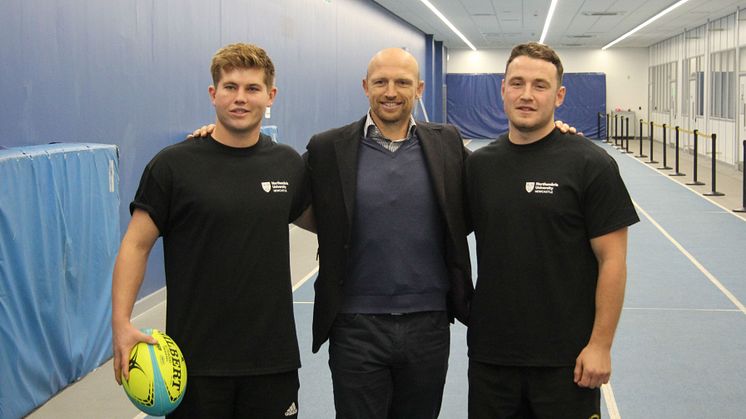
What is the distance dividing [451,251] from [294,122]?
37.4 ft

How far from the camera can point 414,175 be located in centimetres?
361

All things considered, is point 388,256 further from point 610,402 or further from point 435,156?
point 610,402

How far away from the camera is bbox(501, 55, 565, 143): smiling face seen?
3357 mm

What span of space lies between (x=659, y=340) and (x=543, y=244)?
179 inches

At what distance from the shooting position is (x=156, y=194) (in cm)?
328

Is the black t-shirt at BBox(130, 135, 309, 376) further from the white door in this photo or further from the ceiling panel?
the white door

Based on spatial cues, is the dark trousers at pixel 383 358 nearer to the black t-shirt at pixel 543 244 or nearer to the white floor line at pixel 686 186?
the black t-shirt at pixel 543 244

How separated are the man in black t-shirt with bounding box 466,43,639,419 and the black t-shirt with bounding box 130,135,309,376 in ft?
2.48

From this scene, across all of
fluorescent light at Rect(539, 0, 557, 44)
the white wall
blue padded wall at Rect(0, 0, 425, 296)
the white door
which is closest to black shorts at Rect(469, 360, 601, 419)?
blue padded wall at Rect(0, 0, 425, 296)

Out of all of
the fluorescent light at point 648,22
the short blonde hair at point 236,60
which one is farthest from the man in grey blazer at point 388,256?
the fluorescent light at point 648,22

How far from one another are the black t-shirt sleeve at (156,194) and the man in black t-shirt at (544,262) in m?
1.14

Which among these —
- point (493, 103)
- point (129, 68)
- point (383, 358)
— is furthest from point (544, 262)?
point (493, 103)

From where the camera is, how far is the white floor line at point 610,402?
18.6ft

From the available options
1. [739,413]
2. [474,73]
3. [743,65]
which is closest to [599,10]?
[743,65]
